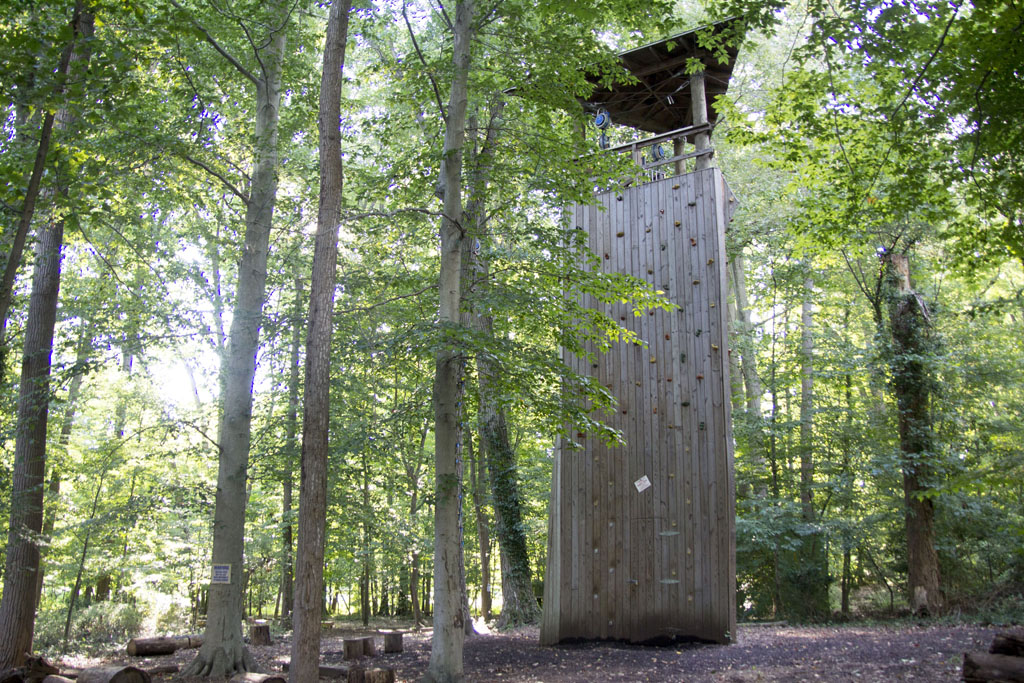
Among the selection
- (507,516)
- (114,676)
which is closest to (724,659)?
(507,516)

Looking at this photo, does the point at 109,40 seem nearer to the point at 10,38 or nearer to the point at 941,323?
the point at 10,38

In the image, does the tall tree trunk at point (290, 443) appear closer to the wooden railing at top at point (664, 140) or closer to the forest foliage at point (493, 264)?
the forest foliage at point (493, 264)

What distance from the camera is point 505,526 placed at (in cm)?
1066

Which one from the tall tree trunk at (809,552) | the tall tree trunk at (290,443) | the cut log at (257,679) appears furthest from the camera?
the tall tree trunk at (809,552)

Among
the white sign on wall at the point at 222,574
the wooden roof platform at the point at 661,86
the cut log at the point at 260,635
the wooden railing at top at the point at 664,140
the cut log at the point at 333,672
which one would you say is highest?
the wooden roof platform at the point at 661,86

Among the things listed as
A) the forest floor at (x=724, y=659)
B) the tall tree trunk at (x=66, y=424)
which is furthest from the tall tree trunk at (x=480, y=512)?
the tall tree trunk at (x=66, y=424)

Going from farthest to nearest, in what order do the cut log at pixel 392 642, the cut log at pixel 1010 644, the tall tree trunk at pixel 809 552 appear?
the tall tree trunk at pixel 809 552
the cut log at pixel 392 642
the cut log at pixel 1010 644

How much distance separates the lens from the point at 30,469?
26.6ft

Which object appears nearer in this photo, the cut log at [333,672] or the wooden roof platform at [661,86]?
the cut log at [333,672]

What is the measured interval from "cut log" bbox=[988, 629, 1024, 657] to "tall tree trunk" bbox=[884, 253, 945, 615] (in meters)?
6.26

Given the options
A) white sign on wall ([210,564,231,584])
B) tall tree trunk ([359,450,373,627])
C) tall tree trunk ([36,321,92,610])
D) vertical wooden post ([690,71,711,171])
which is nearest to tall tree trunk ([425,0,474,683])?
tall tree trunk ([359,450,373,627])

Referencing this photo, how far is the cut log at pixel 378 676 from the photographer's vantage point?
6211 millimetres

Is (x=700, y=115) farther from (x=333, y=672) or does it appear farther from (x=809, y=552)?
(x=809, y=552)

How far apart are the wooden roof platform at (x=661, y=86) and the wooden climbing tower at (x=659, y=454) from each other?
357mm
